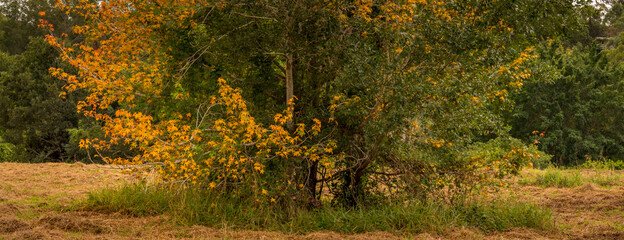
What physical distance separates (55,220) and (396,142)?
4.41 metres

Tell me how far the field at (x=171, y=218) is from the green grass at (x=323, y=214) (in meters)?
0.14

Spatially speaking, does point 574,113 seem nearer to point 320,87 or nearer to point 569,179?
point 569,179

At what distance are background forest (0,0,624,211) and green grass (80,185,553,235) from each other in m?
0.23

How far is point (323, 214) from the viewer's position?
6438mm

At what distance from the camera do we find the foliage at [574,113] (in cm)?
2086

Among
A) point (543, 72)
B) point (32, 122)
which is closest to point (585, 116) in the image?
point (543, 72)

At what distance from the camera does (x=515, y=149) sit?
660 cm

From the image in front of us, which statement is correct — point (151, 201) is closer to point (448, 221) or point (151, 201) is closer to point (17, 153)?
point (448, 221)

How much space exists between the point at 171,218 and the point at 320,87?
277 centimetres

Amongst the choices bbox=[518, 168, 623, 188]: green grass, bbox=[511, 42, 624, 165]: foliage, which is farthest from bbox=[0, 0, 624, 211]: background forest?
bbox=[511, 42, 624, 165]: foliage

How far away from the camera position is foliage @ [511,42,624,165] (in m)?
20.9

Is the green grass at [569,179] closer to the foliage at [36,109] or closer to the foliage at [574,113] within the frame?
the foliage at [574,113]

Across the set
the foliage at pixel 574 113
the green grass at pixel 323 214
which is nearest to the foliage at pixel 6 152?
the green grass at pixel 323 214

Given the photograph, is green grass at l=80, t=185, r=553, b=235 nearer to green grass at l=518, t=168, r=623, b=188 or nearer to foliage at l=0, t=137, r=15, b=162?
green grass at l=518, t=168, r=623, b=188
